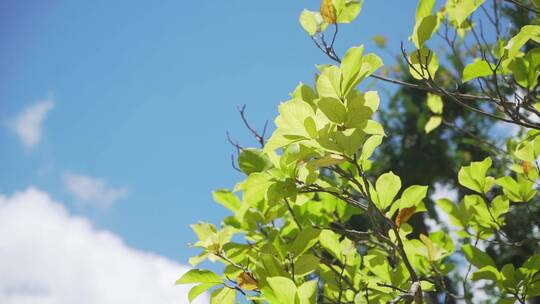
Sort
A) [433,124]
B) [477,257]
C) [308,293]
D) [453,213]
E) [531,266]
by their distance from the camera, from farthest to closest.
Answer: [433,124] < [453,213] < [477,257] < [531,266] < [308,293]

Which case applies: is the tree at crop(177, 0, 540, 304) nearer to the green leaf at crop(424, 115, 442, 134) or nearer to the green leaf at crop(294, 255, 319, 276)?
the green leaf at crop(294, 255, 319, 276)

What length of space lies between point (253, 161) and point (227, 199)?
0.97 ft

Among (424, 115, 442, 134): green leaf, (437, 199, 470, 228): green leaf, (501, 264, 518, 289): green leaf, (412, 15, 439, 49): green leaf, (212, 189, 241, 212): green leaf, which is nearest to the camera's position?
(412, 15, 439, 49): green leaf

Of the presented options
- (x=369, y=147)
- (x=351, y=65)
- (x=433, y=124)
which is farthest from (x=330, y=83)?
(x=433, y=124)

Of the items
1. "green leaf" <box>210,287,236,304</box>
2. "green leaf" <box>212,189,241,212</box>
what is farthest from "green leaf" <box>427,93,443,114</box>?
"green leaf" <box>210,287,236,304</box>

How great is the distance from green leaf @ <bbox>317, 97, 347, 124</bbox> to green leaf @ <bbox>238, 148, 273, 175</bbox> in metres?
0.35

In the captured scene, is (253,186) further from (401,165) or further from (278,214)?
(401,165)

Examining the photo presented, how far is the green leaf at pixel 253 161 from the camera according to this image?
130 centimetres

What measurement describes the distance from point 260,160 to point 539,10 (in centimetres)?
92

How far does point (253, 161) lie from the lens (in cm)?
131

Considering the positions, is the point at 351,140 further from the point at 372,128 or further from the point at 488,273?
the point at 488,273

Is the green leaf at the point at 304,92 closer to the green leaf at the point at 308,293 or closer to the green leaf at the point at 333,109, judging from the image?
the green leaf at the point at 333,109

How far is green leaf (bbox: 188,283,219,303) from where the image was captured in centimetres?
120

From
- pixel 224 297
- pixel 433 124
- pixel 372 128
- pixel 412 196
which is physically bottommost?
pixel 224 297
